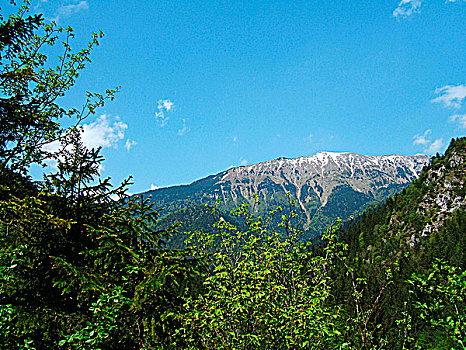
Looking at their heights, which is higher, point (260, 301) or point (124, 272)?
A: point (124, 272)

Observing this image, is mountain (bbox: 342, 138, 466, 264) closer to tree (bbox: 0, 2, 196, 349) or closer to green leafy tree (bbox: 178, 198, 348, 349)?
green leafy tree (bbox: 178, 198, 348, 349)

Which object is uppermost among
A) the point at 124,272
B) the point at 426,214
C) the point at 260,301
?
the point at 124,272

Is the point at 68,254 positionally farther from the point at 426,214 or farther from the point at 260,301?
the point at 426,214

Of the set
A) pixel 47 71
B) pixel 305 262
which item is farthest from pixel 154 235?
pixel 47 71

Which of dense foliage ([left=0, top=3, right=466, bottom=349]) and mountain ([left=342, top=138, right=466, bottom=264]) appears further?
mountain ([left=342, top=138, right=466, bottom=264])

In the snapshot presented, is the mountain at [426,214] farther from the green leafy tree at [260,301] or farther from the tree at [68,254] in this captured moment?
the tree at [68,254]

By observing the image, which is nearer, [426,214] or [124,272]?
[124,272]

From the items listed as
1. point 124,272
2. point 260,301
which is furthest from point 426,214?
point 124,272

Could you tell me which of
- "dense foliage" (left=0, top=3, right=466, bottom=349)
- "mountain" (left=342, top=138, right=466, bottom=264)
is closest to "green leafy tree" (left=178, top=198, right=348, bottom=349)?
"dense foliage" (left=0, top=3, right=466, bottom=349)

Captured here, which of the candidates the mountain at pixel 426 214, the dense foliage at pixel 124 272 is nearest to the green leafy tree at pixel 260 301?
the dense foliage at pixel 124 272

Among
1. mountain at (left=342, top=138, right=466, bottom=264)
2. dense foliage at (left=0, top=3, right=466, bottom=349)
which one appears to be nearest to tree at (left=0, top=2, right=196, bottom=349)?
dense foliage at (left=0, top=3, right=466, bottom=349)

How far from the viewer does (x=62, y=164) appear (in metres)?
7.46

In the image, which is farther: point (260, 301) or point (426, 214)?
point (426, 214)

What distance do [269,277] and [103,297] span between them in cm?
453
